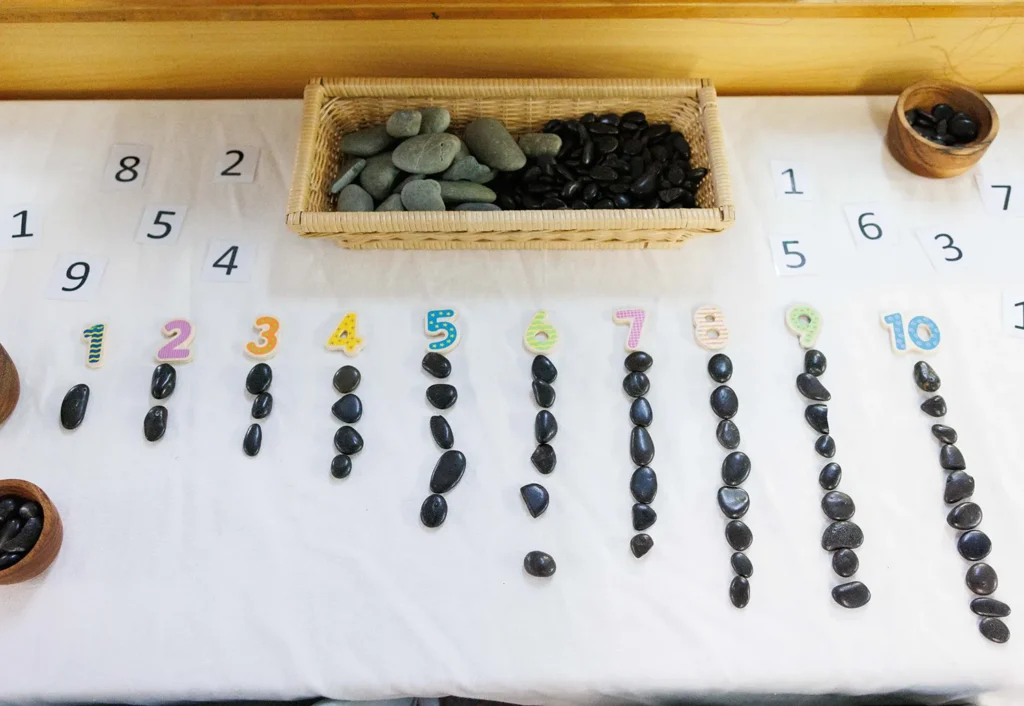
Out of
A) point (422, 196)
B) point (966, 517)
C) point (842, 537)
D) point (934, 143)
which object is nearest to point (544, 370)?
point (422, 196)

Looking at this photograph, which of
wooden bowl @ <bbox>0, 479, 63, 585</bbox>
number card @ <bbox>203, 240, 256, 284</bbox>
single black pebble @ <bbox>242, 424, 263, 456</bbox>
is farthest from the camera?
number card @ <bbox>203, 240, 256, 284</bbox>

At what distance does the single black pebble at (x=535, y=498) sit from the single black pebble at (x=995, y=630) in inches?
Result: 17.5

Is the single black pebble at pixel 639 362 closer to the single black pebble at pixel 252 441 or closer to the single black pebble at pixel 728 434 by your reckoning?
the single black pebble at pixel 728 434

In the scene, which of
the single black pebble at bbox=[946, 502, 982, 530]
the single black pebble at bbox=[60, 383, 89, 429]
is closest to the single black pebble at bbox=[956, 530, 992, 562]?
the single black pebble at bbox=[946, 502, 982, 530]

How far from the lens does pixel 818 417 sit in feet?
2.56

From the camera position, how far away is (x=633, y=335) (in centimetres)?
83

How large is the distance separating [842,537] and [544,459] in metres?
0.31

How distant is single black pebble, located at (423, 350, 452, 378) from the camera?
80cm

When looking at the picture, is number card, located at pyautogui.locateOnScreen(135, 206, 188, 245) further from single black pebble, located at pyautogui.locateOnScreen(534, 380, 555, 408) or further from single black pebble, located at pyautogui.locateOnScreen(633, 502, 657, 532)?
single black pebble, located at pyautogui.locateOnScreen(633, 502, 657, 532)

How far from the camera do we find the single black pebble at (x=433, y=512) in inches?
28.8

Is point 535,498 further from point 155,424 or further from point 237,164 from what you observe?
point 237,164

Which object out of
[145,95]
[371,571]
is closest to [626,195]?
[371,571]

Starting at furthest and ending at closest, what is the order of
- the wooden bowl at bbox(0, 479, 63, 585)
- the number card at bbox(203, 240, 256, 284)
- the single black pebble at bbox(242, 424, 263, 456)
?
the number card at bbox(203, 240, 256, 284) < the single black pebble at bbox(242, 424, 263, 456) < the wooden bowl at bbox(0, 479, 63, 585)

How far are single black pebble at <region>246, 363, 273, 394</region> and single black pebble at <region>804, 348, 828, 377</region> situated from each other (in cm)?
61
